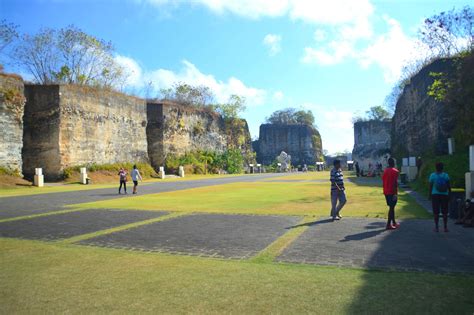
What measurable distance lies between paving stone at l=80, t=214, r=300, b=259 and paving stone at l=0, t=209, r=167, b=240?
907 mm

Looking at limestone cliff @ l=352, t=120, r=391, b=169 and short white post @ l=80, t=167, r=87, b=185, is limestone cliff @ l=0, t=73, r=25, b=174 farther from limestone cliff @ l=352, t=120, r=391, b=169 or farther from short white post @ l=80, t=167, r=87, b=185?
limestone cliff @ l=352, t=120, r=391, b=169

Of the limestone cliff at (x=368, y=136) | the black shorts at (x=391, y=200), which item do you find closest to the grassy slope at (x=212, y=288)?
the black shorts at (x=391, y=200)

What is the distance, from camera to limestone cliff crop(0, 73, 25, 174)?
25.4 metres

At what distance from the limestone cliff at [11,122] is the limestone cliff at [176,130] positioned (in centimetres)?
1588

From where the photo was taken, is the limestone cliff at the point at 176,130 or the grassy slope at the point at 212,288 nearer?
the grassy slope at the point at 212,288

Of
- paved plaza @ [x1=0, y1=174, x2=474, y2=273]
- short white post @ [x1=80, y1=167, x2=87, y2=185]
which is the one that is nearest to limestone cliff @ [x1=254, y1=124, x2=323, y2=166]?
short white post @ [x1=80, y1=167, x2=87, y2=185]

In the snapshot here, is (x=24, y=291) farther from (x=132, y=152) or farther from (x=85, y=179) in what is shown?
(x=132, y=152)

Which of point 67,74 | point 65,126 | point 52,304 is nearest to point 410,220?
point 52,304

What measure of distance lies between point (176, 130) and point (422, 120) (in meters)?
26.0

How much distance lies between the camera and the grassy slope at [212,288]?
12.2 feet

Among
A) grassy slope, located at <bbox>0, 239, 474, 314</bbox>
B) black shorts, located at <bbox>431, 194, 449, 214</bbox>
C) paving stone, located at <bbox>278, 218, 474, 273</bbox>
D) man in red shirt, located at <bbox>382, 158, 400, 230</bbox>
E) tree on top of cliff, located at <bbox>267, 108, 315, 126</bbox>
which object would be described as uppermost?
tree on top of cliff, located at <bbox>267, 108, 315, 126</bbox>

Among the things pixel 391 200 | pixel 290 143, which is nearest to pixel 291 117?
pixel 290 143

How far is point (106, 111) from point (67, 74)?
4.78m

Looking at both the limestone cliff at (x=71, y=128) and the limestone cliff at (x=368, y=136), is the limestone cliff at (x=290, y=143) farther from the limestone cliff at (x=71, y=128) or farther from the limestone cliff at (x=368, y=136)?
the limestone cliff at (x=71, y=128)
